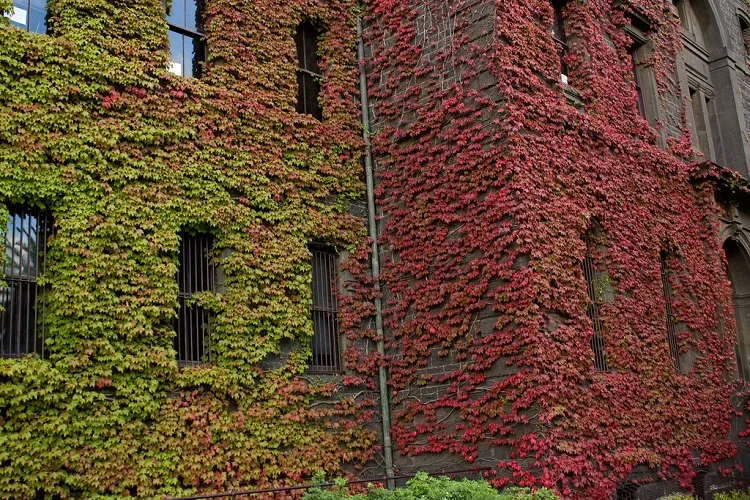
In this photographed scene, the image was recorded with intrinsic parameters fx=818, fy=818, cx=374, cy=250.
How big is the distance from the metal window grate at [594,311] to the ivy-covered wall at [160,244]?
3733 millimetres

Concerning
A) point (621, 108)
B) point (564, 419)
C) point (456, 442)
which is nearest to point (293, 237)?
point (456, 442)

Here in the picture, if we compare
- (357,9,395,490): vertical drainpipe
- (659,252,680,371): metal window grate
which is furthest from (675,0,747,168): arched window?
(357,9,395,490): vertical drainpipe

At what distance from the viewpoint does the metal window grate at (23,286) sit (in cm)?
957

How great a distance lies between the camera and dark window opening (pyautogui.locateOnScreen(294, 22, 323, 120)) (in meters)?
13.5

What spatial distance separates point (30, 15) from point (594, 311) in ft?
30.8

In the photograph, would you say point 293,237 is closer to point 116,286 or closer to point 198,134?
point 198,134

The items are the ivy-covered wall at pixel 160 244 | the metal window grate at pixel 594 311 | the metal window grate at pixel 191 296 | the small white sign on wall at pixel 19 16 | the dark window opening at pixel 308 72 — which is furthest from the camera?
the dark window opening at pixel 308 72

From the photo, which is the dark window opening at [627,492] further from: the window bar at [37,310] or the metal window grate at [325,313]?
the window bar at [37,310]

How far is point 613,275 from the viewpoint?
13.6m

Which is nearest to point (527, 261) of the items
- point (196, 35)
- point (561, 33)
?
point (561, 33)

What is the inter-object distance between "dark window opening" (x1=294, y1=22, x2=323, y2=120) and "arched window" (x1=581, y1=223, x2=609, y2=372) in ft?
16.3

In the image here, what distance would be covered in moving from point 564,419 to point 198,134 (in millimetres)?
6484

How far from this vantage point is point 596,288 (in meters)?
13.4

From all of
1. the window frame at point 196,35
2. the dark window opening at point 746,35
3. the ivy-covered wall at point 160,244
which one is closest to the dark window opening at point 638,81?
the dark window opening at point 746,35
